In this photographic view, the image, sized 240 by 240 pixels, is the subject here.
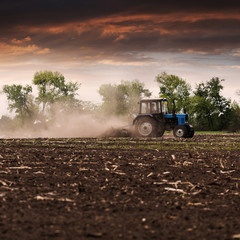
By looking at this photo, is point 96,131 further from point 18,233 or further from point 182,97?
point 182,97

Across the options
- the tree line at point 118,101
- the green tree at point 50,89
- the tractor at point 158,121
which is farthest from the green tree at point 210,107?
the tractor at point 158,121

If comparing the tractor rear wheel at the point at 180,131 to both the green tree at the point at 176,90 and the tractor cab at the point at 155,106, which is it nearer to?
the tractor cab at the point at 155,106

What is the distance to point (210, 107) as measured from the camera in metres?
96.5

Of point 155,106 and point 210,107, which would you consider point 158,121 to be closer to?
point 155,106

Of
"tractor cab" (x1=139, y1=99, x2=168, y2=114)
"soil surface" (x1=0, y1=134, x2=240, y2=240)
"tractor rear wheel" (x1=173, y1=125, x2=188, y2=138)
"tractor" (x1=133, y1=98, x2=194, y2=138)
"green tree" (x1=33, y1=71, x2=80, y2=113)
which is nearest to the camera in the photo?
"soil surface" (x1=0, y1=134, x2=240, y2=240)

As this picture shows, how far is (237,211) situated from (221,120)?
3699 inches

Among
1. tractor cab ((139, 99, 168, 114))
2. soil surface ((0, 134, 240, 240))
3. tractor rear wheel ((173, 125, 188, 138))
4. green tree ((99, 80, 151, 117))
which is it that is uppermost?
green tree ((99, 80, 151, 117))

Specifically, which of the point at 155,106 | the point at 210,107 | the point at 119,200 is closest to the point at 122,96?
the point at 210,107

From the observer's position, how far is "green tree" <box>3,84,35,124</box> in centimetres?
9862

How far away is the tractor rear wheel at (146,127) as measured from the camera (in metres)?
29.0

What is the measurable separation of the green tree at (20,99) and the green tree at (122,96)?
2040 centimetres

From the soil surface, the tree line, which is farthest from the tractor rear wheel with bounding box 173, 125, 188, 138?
the tree line

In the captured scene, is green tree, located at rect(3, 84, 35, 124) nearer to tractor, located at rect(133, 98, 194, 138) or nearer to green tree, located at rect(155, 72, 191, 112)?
green tree, located at rect(155, 72, 191, 112)

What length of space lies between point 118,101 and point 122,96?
2700 mm
